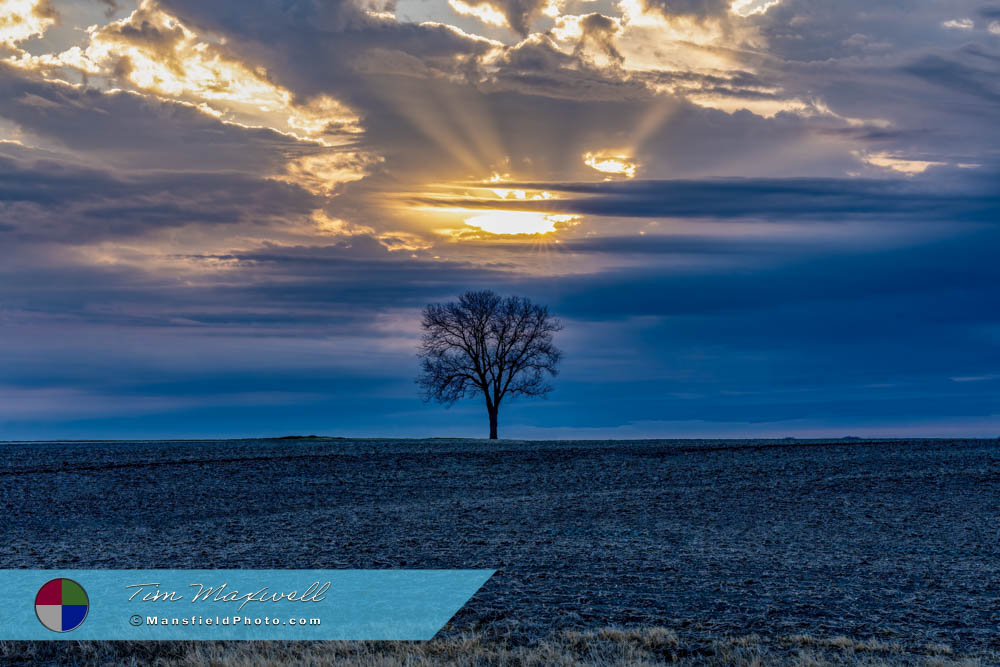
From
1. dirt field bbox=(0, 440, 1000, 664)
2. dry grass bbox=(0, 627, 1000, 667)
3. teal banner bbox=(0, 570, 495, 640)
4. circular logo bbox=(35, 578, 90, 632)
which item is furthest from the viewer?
dirt field bbox=(0, 440, 1000, 664)

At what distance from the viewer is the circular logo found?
13750 millimetres

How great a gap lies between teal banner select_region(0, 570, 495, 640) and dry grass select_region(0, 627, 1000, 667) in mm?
423

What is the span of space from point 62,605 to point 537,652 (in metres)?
7.57

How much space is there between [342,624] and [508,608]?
2.52 meters

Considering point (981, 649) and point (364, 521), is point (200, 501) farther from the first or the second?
point (981, 649)

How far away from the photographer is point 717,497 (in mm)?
27672

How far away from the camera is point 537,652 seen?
1181 centimetres

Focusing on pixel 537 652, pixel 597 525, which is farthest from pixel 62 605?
pixel 597 525

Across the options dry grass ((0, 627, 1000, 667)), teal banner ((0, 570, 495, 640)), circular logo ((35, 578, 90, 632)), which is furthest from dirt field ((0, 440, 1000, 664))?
circular logo ((35, 578, 90, 632))

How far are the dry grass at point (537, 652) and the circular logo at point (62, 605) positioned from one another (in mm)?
564

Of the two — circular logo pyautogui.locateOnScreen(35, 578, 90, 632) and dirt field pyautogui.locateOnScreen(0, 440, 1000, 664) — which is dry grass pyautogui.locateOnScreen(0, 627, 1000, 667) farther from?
circular logo pyautogui.locateOnScreen(35, 578, 90, 632)

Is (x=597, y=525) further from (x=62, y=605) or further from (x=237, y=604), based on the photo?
(x=62, y=605)

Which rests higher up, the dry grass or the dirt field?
the dirt field

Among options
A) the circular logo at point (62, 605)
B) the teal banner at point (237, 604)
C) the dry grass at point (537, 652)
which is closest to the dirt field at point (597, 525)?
the dry grass at point (537, 652)
